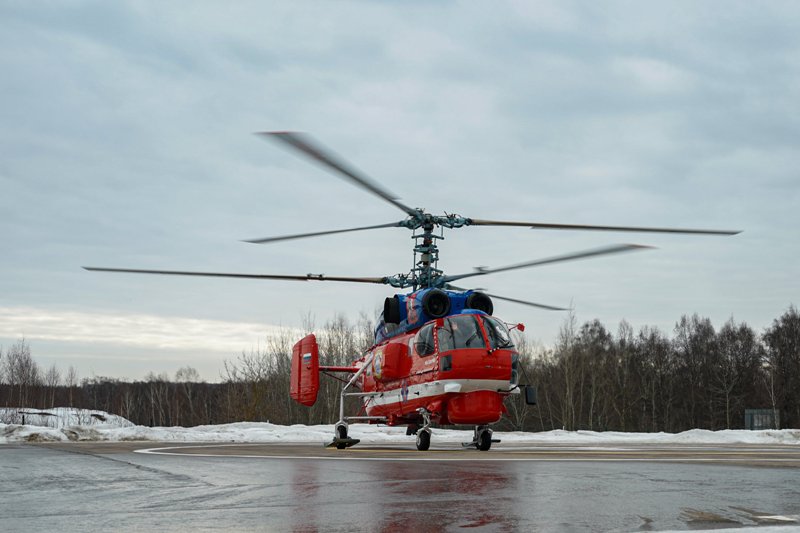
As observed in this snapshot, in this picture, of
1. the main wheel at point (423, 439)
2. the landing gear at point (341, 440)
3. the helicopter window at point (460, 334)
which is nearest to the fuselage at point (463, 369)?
the helicopter window at point (460, 334)

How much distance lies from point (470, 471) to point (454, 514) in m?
4.25

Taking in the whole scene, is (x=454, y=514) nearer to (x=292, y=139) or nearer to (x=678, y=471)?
(x=678, y=471)

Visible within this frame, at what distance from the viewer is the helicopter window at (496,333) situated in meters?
16.7

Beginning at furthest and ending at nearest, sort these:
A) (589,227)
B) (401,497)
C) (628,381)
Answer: (628,381) < (589,227) < (401,497)

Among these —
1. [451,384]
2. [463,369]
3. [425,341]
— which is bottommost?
[451,384]

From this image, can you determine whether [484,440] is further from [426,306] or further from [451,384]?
[426,306]

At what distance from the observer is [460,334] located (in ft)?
54.9

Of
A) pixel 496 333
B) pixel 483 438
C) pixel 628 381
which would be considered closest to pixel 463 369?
pixel 496 333

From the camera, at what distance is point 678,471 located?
933cm

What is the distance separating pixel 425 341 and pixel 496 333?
5.84 ft

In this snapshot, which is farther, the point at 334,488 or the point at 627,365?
the point at 627,365

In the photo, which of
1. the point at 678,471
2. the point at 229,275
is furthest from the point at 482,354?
the point at 678,471

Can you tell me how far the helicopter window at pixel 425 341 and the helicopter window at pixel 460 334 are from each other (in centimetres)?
42

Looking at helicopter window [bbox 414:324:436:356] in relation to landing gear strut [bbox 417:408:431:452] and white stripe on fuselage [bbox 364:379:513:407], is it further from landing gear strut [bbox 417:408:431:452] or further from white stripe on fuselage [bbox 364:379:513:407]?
landing gear strut [bbox 417:408:431:452]
